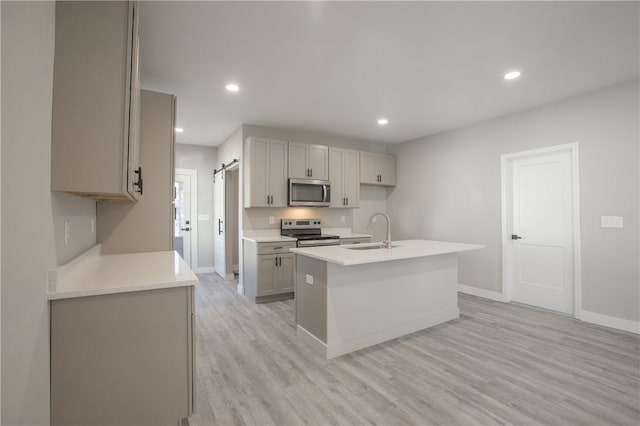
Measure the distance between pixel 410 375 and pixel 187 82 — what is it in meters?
3.54

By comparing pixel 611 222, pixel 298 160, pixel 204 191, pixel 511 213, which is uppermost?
pixel 298 160

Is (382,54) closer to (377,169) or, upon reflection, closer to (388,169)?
(377,169)

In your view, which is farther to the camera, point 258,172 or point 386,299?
point 258,172

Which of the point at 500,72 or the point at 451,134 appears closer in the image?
the point at 500,72

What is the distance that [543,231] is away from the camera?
4012 millimetres

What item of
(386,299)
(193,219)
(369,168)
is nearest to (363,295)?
(386,299)

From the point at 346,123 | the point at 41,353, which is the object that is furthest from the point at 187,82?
the point at 41,353

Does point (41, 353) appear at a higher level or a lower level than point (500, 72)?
lower

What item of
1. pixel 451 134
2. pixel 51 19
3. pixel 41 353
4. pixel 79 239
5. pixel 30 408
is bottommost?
pixel 30 408

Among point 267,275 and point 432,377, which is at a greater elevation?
point 267,275

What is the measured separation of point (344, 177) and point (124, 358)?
14.2 ft

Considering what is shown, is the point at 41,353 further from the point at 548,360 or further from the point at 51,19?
the point at 548,360

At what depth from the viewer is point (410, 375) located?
2346mm

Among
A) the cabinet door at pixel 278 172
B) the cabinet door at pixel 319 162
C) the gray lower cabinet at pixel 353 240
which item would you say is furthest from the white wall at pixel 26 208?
the gray lower cabinet at pixel 353 240
